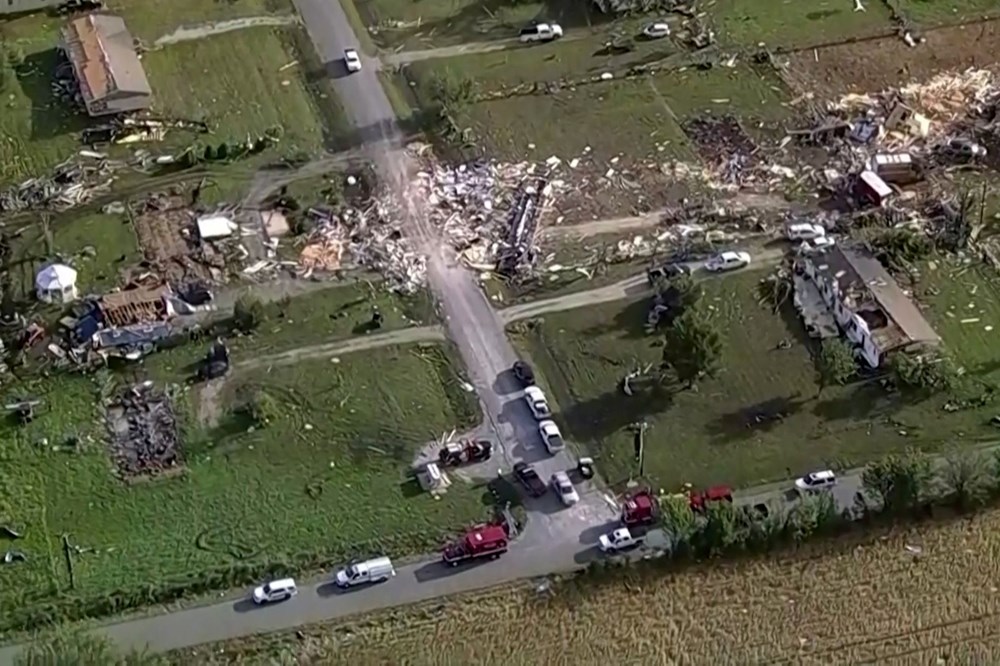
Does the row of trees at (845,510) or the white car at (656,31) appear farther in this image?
the white car at (656,31)

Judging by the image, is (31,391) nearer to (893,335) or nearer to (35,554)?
(35,554)

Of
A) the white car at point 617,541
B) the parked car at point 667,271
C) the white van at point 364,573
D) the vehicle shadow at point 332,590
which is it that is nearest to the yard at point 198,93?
the parked car at point 667,271

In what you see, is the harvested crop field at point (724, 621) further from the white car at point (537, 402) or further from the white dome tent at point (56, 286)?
the white dome tent at point (56, 286)

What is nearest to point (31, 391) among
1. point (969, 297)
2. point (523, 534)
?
point (523, 534)

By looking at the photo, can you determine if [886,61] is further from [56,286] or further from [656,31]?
[56,286]

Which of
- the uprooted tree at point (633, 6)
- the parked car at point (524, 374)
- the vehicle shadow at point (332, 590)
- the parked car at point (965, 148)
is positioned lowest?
the vehicle shadow at point (332, 590)

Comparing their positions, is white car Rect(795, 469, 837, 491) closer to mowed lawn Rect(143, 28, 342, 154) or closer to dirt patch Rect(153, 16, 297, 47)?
mowed lawn Rect(143, 28, 342, 154)
